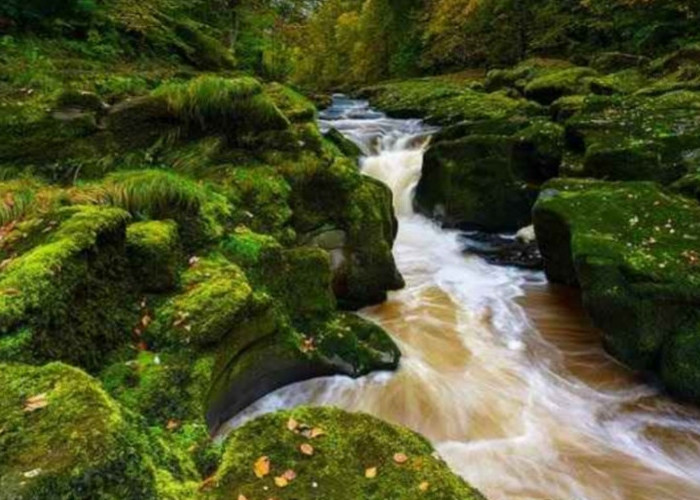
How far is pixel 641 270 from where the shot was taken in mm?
5867

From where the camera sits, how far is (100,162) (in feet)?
22.2

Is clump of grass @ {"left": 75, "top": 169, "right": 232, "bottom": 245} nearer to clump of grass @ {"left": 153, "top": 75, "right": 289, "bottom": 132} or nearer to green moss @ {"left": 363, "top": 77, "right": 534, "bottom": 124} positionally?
clump of grass @ {"left": 153, "top": 75, "right": 289, "bottom": 132}

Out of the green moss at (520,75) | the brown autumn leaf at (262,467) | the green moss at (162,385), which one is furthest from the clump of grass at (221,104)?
the green moss at (520,75)

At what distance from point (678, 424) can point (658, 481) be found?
0.83m

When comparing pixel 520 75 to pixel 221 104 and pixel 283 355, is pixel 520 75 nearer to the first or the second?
pixel 221 104

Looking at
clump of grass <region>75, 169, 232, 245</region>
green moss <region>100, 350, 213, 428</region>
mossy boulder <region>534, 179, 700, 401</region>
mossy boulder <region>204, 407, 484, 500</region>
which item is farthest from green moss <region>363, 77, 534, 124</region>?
mossy boulder <region>204, 407, 484, 500</region>

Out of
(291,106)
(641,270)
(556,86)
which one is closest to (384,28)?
(556,86)

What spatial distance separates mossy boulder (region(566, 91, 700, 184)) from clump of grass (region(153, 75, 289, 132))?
200 inches

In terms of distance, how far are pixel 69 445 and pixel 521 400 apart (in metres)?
4.73

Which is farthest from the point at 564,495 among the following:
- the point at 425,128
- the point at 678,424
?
the point at 425,128

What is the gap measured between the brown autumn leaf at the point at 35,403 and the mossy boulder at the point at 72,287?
113 centimetres

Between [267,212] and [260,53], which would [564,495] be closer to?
[267,212]

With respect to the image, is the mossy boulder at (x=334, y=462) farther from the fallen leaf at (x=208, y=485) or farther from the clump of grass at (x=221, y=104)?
the clump of grass at (x=221, y=104)

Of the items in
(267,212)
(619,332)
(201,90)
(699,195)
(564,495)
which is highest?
(201,90)
